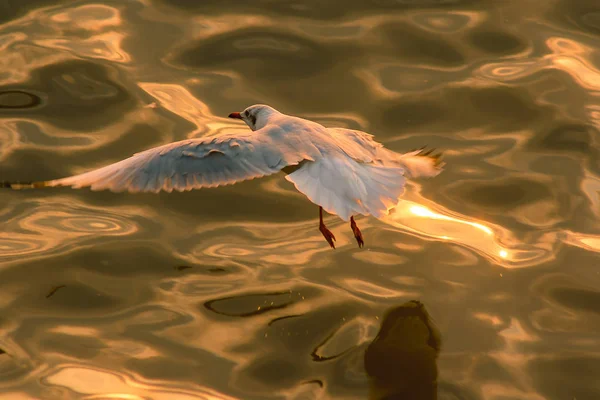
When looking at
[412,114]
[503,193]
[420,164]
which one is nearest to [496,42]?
[412,114]

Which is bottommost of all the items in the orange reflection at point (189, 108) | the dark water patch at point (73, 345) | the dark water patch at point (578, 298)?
the dark water patch at point (578, 298)

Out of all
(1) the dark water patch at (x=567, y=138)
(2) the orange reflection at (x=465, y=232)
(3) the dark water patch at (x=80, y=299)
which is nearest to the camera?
(3) the dark water patch at (x=80, y=299)

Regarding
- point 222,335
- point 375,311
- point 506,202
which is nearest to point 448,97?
point 506,202

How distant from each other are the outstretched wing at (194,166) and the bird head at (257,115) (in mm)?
965

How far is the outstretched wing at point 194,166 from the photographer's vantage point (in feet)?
20.0

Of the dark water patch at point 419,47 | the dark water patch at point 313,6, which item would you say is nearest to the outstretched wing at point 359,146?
the dark water patch at point 419,47

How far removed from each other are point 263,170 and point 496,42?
374cm

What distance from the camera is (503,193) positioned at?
7672 mm

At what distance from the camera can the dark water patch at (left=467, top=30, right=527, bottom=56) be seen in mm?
9070

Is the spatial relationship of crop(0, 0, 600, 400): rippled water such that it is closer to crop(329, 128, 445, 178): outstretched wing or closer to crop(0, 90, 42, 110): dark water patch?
crop(0, 90, 42, 110): dark water patch

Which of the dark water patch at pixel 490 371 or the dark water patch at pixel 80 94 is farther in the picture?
the dark water patch at pixel 80 94

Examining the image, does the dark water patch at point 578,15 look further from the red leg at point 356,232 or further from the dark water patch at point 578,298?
the red leg at point 356,232

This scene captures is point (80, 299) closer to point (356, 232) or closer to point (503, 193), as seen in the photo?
point (356, 232)

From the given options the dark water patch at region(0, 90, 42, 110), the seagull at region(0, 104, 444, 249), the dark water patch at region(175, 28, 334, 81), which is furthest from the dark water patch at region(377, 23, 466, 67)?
the dark water patch at region(0, 90, 42, 110)
